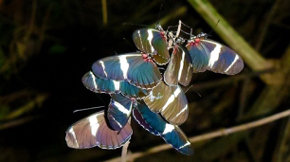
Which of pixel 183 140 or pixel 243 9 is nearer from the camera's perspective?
pixel 183 140

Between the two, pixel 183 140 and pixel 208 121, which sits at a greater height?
pixel 183 140

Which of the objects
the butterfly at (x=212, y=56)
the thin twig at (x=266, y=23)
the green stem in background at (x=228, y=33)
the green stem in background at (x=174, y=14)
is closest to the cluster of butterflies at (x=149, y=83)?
the butterfly at (x=212, y=56)

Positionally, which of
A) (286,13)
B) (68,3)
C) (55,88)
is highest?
(68,3)

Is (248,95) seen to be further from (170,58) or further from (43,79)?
(170,58)

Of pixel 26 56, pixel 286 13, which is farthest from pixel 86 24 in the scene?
pixel 286 13

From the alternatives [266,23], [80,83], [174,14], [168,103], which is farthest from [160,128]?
[266,23]

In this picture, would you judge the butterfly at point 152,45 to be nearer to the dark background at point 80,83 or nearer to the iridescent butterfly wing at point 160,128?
the iridescent butterfly wing at point 160,128
